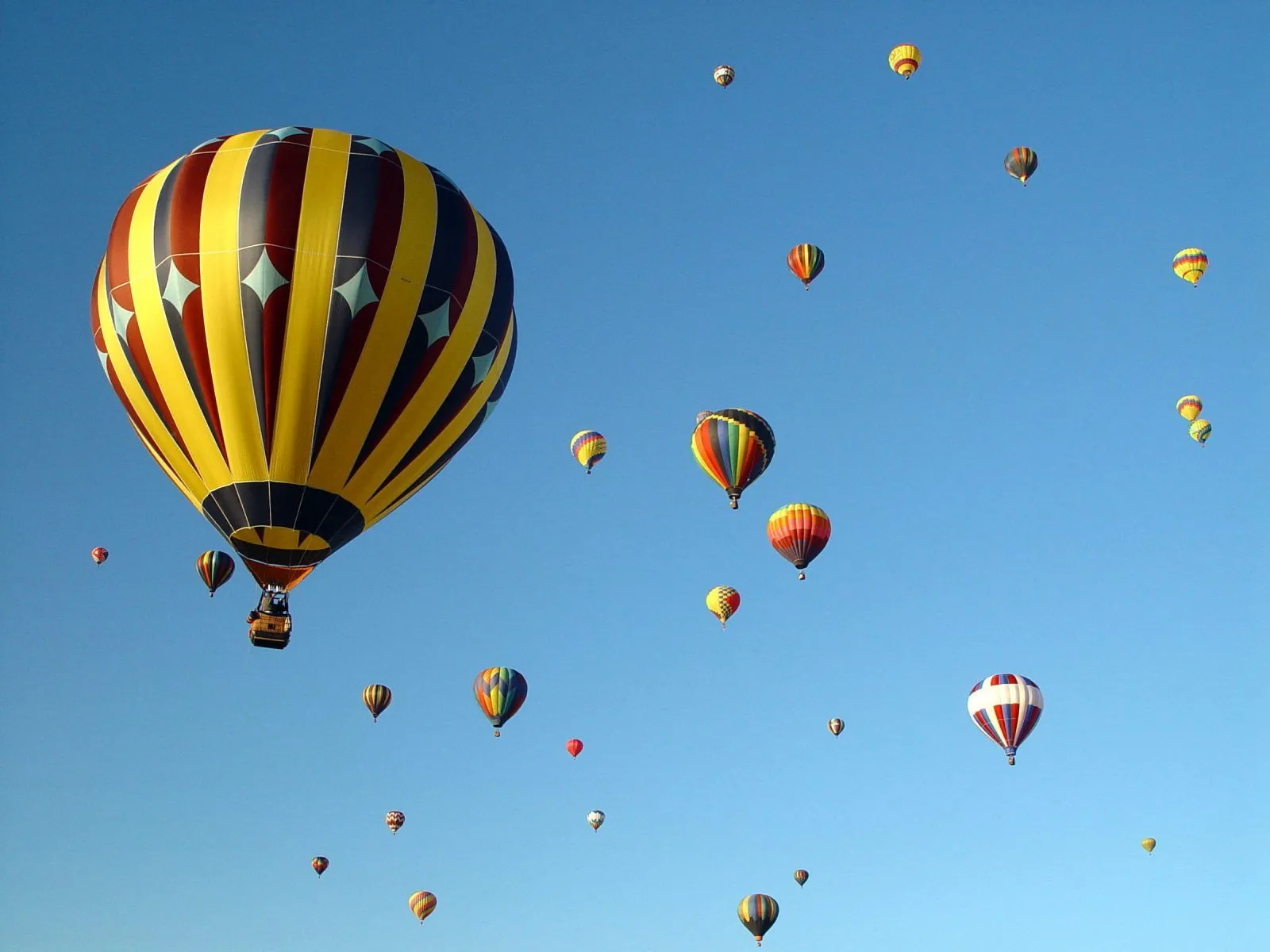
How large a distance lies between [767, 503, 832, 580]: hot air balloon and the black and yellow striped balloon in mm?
16814

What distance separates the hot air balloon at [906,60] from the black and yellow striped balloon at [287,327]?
81.3ft

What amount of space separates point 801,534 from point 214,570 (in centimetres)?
1532

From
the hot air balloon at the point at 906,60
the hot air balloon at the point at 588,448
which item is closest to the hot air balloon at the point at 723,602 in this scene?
the hot air balloon at the point at 588,448

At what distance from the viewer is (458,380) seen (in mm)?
25656

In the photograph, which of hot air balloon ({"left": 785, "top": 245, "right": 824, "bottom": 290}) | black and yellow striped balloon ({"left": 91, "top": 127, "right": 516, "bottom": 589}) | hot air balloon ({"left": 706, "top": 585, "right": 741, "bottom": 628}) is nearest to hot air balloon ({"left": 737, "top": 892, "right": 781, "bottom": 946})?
hot air balloon ({"left": 706, "top": 585, "right": 741, "bottom": 628})

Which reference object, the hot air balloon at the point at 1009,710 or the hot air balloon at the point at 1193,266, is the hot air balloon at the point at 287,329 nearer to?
the hot air balloon at the point at 1009,710

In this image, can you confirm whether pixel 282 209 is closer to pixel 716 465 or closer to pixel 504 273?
pixel 504 273

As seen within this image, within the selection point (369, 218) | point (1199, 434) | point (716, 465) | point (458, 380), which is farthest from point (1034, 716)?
point (369, 218)

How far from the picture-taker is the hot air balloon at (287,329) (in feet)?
78.2

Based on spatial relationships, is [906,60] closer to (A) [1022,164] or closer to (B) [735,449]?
(A) [1022,164]

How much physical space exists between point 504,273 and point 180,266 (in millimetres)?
5451

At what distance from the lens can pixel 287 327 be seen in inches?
936

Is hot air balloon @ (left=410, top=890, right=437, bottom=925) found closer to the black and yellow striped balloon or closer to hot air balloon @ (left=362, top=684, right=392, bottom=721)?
hot air balloon @ (left=362, top=684, right=392, bottom=721)

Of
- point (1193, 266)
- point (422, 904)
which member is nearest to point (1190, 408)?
point (1193, 266)
